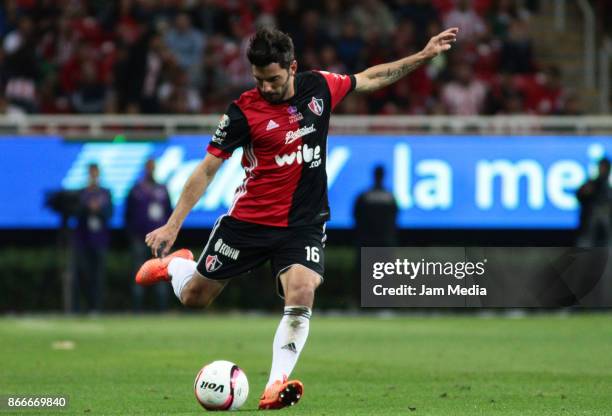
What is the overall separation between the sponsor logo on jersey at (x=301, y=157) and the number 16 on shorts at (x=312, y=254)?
58 cm

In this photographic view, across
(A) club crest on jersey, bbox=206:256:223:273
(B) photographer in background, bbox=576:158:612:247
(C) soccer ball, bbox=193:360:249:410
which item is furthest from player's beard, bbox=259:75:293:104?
(B) photographer in background, bbox=576:158:612:247

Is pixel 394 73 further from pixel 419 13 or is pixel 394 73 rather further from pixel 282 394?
pixel 419 13

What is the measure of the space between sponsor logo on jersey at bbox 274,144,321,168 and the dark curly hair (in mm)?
661

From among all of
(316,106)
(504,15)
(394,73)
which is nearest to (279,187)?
(316,106)

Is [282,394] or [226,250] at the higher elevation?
[226,250]

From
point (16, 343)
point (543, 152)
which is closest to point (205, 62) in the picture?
point (543, 152)

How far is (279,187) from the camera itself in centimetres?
988

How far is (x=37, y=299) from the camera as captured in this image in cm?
2383

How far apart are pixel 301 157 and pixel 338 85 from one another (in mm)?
694

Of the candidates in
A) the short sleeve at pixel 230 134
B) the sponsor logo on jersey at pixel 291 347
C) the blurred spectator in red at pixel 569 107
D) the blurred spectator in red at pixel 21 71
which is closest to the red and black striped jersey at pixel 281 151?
the short sleeve at pixel 230 134

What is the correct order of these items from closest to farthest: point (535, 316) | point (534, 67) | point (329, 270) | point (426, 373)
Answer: point (426, 373), point (535, 316), point (329, 270), point (534, 67)

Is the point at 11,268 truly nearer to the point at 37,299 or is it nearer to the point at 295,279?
the point at 37,299

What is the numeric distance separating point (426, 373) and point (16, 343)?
19.0ft

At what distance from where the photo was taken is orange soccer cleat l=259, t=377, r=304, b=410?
9.19 meters
